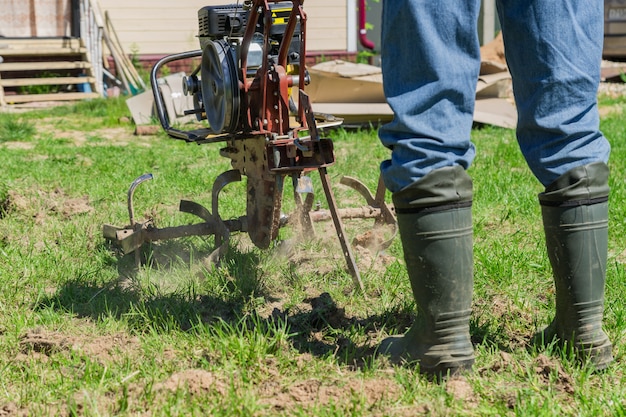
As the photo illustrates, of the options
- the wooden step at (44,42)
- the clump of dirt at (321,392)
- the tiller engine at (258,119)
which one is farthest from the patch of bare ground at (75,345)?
the wooden step at (44,42)

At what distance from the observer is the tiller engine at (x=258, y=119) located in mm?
3061

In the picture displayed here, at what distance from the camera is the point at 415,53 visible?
7.29 ft

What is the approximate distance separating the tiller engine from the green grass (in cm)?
14

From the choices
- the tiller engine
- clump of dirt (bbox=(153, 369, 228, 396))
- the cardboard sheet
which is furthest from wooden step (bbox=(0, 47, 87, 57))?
clump of dirt (bbox=(153, 369, 228, 396))

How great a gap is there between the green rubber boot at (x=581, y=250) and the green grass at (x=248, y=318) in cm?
9

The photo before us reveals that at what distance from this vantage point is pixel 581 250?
2369 millimetres

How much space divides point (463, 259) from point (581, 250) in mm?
332

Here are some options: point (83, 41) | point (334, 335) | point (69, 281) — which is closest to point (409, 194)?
point (334, 335)

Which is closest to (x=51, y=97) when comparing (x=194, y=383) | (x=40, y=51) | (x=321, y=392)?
(x=40, y=51)

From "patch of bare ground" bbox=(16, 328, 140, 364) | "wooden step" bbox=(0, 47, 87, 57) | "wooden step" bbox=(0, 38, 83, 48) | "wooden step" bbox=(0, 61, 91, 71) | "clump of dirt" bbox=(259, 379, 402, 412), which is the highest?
"wooden step" bbox=(0, 38, 83, 48)

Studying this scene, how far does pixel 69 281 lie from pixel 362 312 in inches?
47.1

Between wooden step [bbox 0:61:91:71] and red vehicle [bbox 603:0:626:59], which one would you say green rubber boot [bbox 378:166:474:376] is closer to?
wooden step [bbox 0:61:91:71]

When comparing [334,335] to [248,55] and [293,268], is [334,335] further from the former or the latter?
[248,55]

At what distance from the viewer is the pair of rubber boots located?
2.29 meters
